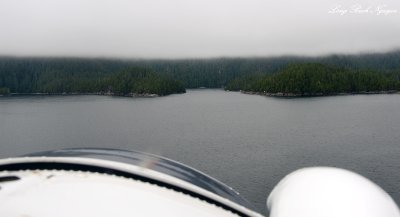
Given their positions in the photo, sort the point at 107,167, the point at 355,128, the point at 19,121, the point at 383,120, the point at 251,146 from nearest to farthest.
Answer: the point at 107,167 < the point at 251,146 < the point at 355,128 < the point at 383,120 < the point at 19,121

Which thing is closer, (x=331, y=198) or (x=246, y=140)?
(x=331, y=198)

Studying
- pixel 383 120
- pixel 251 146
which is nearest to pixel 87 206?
pixel 251 146

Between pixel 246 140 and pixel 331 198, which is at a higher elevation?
pixel 331 198

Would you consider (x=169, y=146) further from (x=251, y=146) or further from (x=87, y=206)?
(x=87, y=206)

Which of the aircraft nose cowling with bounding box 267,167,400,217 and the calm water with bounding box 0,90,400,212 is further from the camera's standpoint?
the calm water with bounding box 0,90,400,212
